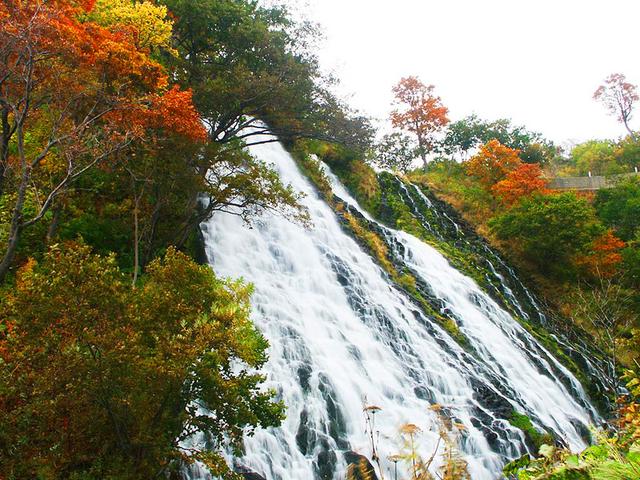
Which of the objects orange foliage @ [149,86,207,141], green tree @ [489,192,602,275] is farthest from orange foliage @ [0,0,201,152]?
green tree @ [489,192,602,275]

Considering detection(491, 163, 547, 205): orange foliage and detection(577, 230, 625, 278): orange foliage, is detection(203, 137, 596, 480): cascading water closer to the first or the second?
detection(577, 230, 625, 278): orange foliage

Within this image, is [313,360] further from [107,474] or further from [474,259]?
[474,259]

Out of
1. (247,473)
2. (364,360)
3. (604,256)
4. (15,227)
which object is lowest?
(247,473)

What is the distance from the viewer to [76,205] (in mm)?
12719

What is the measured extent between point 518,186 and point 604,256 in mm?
6643

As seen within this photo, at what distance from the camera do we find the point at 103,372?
5793 mm

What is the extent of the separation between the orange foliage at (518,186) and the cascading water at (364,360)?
9.40 meters

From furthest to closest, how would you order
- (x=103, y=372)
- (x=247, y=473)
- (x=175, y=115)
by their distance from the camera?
1. (x=175, y=115)
2. (x=247, y=473)
3. (x=103, y=372)

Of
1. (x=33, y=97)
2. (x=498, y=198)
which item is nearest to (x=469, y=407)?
(x=33, y=97)

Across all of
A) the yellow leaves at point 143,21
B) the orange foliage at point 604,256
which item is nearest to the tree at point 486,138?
the orange foliage at point 604,256

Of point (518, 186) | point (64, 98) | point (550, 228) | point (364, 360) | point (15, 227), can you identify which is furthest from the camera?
point (518, 186)

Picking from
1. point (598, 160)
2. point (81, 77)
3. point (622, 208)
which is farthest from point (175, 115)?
point (598, 160)

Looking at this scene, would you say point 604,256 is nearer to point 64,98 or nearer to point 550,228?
point 550,228

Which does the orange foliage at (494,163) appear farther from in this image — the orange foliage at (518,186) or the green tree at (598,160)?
the green tree at (598,160)
